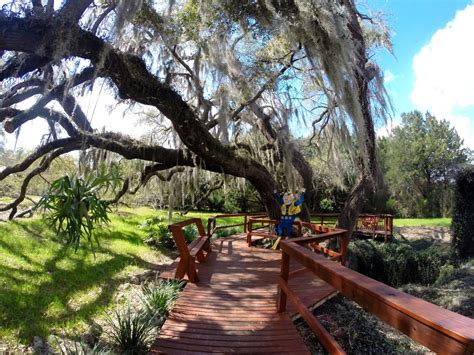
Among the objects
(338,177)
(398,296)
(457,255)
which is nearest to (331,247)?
(338,177)

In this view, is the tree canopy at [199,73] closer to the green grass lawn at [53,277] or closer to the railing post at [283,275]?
the green grass lawn at [53,277]

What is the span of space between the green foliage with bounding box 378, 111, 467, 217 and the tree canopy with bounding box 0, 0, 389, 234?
2516 cm

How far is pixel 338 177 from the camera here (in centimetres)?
1178

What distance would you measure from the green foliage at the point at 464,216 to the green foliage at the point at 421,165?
20.3 m

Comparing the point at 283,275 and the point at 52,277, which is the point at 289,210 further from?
the point at 52,277

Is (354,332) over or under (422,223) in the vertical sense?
under

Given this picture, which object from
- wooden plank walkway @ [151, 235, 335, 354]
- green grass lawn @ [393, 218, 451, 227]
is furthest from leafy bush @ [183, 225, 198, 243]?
green grass lawn @ [393, 218, 451, 227]

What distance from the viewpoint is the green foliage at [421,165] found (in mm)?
33531

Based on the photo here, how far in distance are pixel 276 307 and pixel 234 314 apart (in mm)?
527

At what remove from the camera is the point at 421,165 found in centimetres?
3500

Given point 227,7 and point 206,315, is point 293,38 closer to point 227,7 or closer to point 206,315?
point 227,7

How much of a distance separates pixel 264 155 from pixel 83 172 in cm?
540

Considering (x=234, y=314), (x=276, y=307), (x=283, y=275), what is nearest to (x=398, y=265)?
(x=276, y=307)

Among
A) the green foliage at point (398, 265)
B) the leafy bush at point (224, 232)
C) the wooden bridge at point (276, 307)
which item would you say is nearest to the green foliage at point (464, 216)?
the green foliage at point (398, 265)
